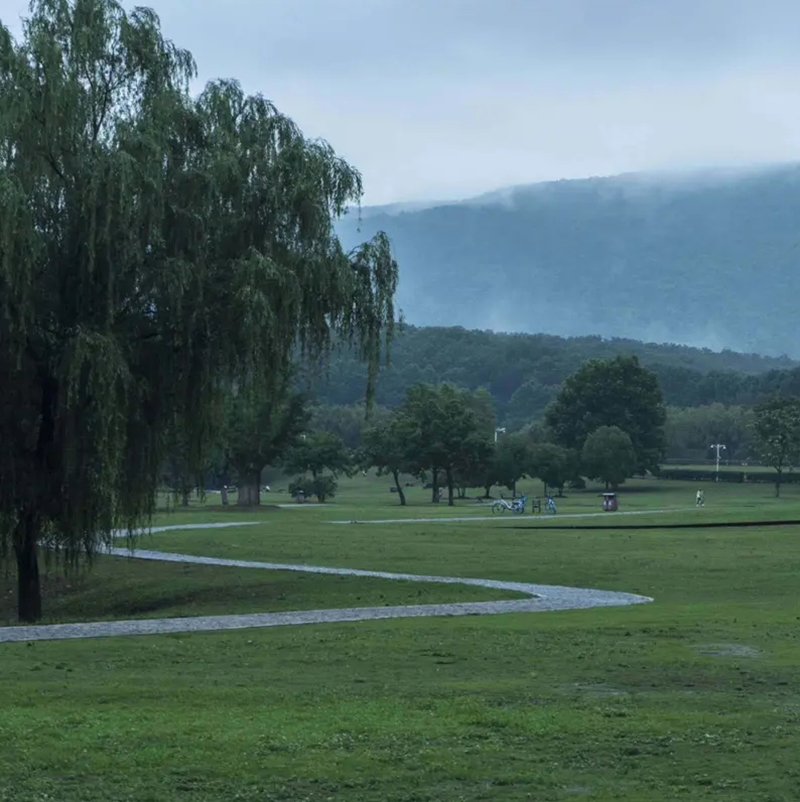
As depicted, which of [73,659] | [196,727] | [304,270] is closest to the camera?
[196,727]

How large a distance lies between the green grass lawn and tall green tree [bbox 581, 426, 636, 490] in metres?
88.2

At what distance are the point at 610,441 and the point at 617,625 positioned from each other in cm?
9646

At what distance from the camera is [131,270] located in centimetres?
2814

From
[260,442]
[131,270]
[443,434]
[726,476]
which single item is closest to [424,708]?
[131,270]

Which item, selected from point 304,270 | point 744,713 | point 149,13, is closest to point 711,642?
point 744,713

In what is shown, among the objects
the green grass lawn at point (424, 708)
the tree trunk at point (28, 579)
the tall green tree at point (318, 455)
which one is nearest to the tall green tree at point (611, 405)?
the tall green tree at point (318, 455)

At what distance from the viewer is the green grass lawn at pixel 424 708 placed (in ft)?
34.6

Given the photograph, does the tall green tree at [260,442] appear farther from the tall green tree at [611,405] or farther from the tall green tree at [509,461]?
the tall green tree at [611,405]

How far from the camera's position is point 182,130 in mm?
29500

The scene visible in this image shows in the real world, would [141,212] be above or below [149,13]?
below

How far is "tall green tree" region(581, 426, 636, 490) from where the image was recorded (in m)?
117

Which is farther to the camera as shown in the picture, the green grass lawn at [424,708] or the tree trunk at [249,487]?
the tree trunk at [249,487]

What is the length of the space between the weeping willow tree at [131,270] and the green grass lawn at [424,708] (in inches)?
136

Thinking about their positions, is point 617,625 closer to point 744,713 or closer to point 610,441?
point 744,713
